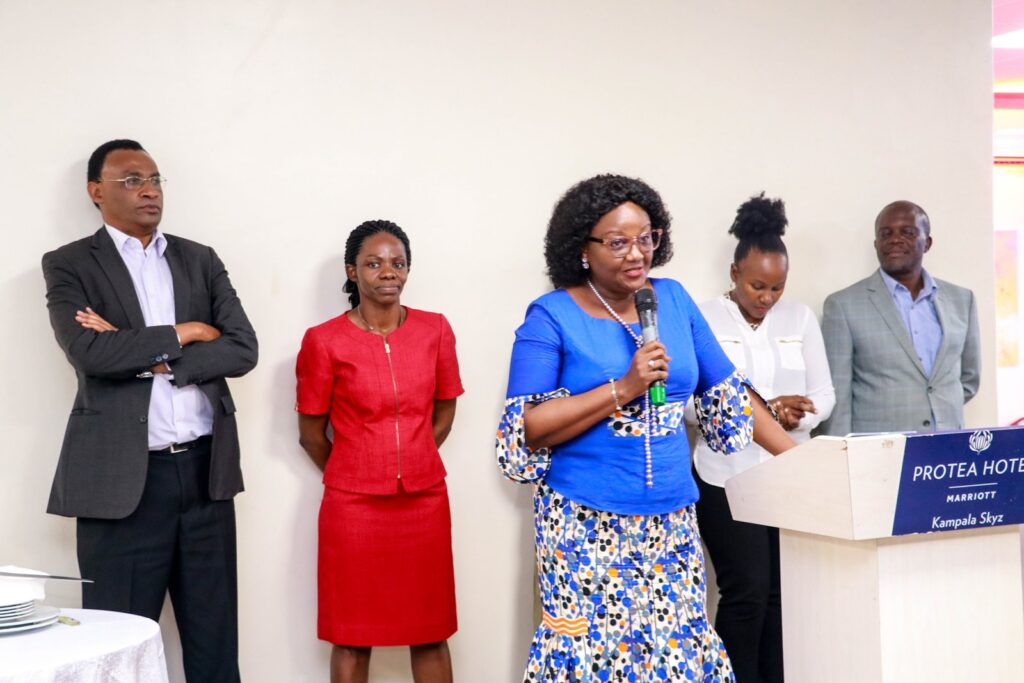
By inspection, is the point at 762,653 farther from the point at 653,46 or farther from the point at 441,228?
the point at 653,46

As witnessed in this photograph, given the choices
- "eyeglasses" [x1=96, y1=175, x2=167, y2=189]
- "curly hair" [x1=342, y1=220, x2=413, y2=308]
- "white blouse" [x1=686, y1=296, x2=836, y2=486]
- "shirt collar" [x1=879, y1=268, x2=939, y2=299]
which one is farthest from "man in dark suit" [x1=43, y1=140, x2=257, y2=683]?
"shirt collar" [x1=879, y1=268, x2=939, y2=299]

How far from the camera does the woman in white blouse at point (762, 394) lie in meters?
4.29

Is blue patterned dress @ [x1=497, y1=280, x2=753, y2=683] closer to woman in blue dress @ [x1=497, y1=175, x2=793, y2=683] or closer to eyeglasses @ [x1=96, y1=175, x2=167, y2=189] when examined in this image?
woman in blue dress @ [x1=497, y1=175, x2=793, y2=683]

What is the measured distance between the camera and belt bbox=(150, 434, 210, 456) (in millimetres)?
3822

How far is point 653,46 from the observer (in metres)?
5.05

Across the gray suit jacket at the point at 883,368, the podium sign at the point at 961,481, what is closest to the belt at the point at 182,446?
the podium sign at the point at 961,481

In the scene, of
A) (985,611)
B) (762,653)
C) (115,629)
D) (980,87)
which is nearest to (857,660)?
(985,611)

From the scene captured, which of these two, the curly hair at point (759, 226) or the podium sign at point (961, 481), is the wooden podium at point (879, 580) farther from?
the curly hair at point (759, 226)

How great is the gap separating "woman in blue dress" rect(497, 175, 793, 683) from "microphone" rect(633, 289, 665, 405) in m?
0.04

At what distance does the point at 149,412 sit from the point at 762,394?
242cm

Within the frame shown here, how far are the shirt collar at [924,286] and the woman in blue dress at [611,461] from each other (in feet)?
7.30

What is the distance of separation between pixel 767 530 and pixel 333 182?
2.29 metres

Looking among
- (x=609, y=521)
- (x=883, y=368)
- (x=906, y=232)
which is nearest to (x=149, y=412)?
(x=609, y=521)

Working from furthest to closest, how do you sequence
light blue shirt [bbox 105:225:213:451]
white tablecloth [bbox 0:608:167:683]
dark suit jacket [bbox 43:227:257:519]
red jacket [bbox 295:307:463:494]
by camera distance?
red jacket [bbox 295:307:463:494]
light blue shirt [bbox 105:225:213:451]
dark suit jacket [bbox 43:227:257:519]
white tablecloth [bbox 0:608:167:683]
